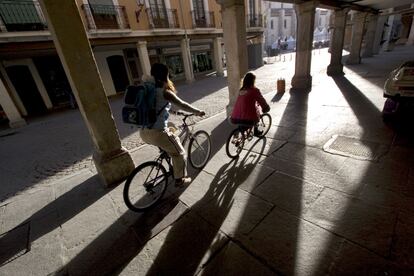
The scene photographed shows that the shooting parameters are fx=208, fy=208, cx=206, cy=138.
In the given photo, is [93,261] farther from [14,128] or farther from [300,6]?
[14,128]

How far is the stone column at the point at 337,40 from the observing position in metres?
10.4

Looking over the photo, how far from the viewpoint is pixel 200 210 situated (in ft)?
9.70

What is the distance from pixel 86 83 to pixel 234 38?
4.18m

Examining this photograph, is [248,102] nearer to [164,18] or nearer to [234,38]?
[234,38]

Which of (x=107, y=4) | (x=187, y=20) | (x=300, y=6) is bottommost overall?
(x=300, y=6)

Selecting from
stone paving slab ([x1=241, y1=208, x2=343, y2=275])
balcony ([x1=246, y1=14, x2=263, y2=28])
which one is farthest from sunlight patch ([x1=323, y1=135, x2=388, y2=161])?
balcony ([x1=246, y1=14, x2=263, y2=28])

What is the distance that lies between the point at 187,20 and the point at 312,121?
558 inches

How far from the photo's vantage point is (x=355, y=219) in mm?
2465

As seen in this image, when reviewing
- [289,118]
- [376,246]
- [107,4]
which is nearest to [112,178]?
[376,246]

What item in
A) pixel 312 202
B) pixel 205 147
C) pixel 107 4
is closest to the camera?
pixel 312 202

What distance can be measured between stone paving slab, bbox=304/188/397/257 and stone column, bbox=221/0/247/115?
4.25 meters

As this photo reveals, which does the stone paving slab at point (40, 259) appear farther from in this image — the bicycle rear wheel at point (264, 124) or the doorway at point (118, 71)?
the doorway at point (118, 71)

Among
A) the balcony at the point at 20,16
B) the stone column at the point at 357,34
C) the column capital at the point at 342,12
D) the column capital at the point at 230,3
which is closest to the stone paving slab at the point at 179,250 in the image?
the column capital at the point at 230,3

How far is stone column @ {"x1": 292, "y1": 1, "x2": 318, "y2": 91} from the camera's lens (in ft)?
26.5
